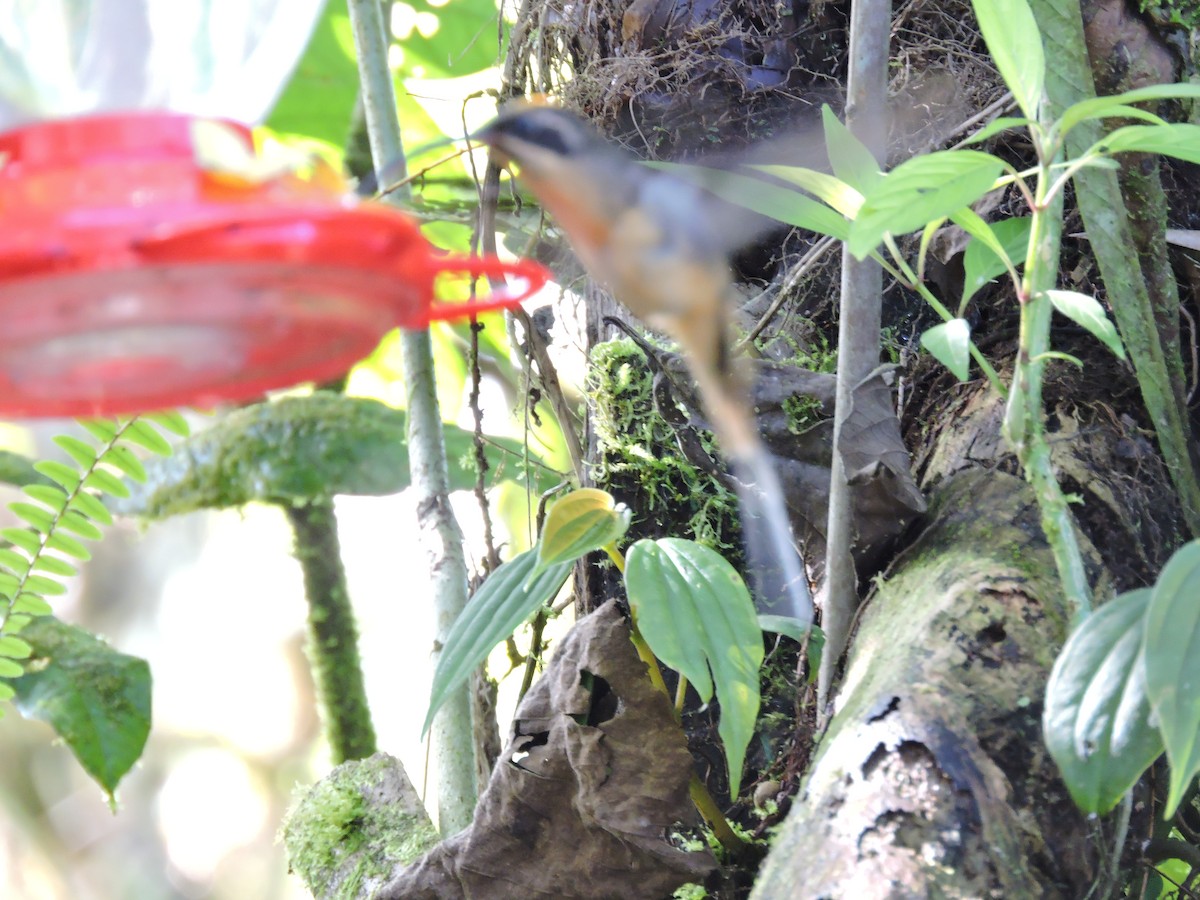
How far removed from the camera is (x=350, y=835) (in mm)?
1765

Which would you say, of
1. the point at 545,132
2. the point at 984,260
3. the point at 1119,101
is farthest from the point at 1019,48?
the point at 545,132

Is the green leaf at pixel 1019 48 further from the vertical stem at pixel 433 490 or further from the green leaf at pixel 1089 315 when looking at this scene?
the vertical stem at pixel 433 490

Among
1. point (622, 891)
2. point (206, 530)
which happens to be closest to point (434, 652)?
point (622, 891)

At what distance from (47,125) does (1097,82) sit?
4.27ft

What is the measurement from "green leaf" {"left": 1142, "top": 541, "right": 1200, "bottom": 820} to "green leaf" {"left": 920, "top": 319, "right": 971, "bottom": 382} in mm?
360

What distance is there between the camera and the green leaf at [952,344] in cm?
117

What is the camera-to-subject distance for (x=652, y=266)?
57.3 inches

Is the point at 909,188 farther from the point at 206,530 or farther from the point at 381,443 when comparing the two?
the point at 206,530

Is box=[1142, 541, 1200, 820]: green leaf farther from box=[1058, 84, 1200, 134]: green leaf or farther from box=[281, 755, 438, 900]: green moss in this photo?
box=[281, 755, 438, 900]: green moss

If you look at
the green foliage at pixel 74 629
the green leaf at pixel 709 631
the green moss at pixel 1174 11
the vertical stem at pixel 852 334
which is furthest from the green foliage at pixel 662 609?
the green moss at pixel 1174 11

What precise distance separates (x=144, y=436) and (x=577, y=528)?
95 cm

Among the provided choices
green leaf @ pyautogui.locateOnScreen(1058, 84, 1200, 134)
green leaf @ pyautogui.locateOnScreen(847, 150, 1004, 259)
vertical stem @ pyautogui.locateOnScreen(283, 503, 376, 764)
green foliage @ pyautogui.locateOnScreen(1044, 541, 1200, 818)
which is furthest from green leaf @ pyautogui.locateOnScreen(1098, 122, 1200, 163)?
vertical stem @ pyautogui.locateOnScreen(283, 503, 376, 764)

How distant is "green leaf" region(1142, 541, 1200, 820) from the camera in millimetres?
795

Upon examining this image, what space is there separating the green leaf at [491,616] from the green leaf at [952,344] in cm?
50
